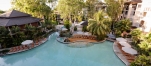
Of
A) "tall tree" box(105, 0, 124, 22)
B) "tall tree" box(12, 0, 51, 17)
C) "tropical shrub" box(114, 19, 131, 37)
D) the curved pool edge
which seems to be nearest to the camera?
the curved pool edge

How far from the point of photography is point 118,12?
22953 mm

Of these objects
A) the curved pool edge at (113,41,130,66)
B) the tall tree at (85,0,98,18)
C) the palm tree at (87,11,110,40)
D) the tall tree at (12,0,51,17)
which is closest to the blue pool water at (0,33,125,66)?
the curved pool edge at (113,41,130,66)

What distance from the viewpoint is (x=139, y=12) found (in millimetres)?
23422

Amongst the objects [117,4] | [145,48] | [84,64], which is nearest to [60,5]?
[117,4]

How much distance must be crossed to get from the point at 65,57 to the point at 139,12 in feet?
73.5

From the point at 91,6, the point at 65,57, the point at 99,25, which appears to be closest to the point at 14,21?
the point at 65,57

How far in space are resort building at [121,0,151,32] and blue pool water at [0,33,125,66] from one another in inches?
436

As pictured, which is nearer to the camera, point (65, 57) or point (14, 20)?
point (65, 57)

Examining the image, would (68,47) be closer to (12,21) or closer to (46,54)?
(46,54)

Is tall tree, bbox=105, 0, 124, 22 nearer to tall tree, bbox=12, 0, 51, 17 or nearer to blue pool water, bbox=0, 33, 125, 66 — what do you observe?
blue pool water, bbox=0, 33, 125, 66

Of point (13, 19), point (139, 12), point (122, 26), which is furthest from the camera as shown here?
point (139, 12)

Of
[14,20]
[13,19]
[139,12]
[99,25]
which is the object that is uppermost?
[139,12]

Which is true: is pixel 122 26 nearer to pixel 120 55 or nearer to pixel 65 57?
pixel 120 55

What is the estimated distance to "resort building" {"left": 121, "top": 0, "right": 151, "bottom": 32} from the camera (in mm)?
19934
